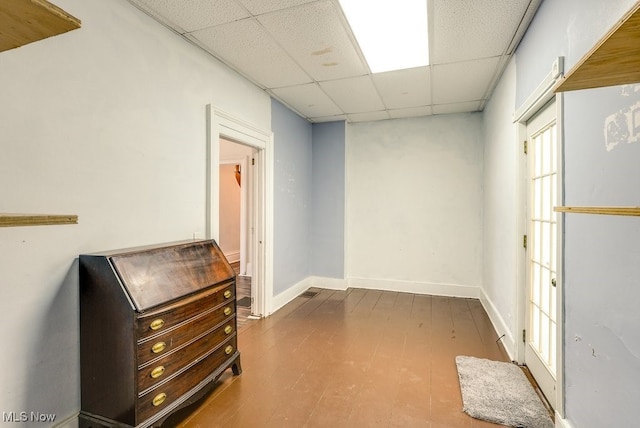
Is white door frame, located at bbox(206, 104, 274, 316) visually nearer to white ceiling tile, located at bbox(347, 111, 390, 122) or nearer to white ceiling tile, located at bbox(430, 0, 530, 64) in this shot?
white ceiling tile, located at bbox(347, 111, 390, 122)

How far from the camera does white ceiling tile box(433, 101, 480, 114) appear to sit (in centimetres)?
405

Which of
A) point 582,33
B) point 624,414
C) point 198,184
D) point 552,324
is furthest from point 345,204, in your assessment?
point 624,414

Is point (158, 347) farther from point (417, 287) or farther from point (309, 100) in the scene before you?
point (417, 287)

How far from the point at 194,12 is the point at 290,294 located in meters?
3.36

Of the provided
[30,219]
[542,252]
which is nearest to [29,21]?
[30,219]

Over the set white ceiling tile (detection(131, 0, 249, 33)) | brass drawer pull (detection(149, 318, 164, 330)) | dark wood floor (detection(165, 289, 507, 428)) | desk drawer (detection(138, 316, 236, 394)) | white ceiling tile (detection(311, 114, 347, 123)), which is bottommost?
dark wood floor (detection(165, 289, 507, 428))

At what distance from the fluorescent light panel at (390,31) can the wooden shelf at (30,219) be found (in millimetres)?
2028

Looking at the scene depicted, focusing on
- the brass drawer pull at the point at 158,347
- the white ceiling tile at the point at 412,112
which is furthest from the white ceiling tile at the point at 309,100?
the brass drawer pull at the point at 158,347

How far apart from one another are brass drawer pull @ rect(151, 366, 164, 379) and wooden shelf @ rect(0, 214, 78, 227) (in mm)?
1153

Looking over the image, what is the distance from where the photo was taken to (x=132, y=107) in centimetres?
204

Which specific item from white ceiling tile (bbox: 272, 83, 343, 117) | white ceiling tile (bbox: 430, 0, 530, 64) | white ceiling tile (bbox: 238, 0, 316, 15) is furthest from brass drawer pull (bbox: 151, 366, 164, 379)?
white ceiling tile (bbox: 272, 83, 343, 117)

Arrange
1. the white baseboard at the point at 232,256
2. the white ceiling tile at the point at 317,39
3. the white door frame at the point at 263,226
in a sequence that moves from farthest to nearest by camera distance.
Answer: the white baseboard at the point at 232,256
the white door frame at the point at 263,226
the white ceiling tile at the point at 317,39

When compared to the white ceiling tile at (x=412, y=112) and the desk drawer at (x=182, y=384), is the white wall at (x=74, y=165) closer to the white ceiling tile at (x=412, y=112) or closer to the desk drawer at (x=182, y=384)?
the desk drawer at (x=182, y=384)

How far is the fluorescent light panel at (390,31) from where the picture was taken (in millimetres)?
2078
